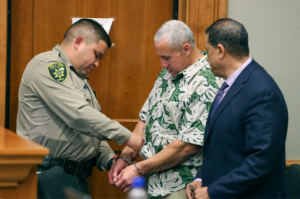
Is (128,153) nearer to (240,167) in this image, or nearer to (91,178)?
(91,178)

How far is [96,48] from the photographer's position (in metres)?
2.24

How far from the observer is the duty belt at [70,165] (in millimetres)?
1930

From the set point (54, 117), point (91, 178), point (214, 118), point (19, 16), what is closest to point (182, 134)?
point (214, 118)

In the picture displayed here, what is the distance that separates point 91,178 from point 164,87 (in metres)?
1.13

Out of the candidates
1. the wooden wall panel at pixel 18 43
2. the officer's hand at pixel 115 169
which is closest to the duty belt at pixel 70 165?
the officer's hand at pixel 115 169

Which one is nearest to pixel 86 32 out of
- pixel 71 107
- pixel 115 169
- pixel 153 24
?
pixel 71 107

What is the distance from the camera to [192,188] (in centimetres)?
169

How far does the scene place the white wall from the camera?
2471mm

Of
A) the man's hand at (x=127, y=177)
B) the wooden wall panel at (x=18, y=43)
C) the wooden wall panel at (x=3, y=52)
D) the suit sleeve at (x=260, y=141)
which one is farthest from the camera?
the wooden wall panel at (x=18, y=43)

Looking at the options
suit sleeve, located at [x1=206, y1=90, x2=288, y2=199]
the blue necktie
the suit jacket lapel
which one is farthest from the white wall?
suit sleeve, located at [x1=206, y1=90, x2=288, y2=199]

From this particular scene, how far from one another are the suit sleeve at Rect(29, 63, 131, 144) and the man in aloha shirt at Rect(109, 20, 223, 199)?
0.80 ft

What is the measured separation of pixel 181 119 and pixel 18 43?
151 cm

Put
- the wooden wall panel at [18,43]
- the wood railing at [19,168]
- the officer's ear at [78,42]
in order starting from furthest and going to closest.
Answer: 1. the wooden wall panel at [18,43]
2. the officer's ear at [78,42]
3. the wood railing at [19,168]

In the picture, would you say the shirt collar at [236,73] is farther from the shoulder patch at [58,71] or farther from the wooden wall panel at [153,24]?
the wooden wall panel at [153,24]
